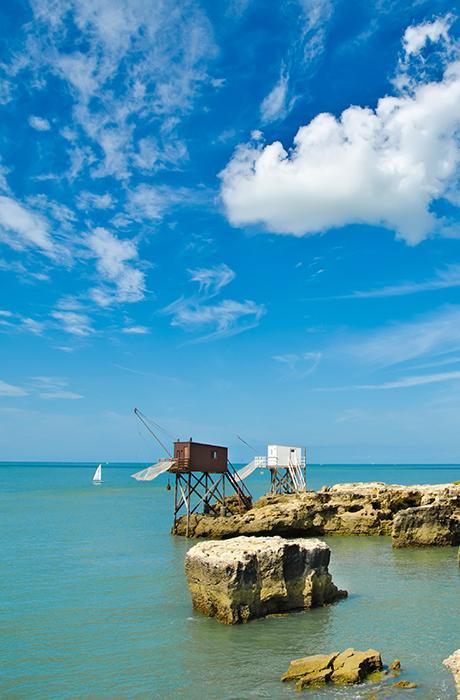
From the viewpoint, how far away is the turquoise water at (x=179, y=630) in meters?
13.9

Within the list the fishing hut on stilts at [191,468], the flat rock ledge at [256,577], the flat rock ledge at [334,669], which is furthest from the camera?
the fishing hut on stilts at [191,468]

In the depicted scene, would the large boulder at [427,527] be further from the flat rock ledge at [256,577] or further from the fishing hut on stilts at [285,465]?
the fishing hut on stilts at [285,465]

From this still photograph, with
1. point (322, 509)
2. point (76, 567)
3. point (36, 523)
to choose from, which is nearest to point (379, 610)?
A: point (76, 567)

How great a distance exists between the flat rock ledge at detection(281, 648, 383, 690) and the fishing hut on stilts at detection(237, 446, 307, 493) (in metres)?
39.1

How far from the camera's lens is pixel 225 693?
1313cm

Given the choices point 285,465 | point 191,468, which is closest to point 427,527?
point 191,468

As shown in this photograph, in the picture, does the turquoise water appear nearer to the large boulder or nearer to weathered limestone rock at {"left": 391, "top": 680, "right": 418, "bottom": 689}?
weathered limestone rock at {"left": 391, "top": 680, "right": 418, "bottom": 689}

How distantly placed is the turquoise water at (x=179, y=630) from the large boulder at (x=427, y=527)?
1.11 m

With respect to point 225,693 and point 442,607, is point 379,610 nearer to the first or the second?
point 442,607

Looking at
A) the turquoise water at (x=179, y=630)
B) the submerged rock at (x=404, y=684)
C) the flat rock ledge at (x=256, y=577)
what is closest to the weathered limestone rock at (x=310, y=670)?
the turquoise water at (x=179, y=630)

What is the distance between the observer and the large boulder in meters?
31.9

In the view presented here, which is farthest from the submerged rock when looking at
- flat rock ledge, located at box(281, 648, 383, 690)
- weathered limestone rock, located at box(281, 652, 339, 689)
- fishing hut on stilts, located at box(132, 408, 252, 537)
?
fishing hut on stilts, located at box(132, 408, 252, 537)

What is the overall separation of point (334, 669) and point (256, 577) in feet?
16.2

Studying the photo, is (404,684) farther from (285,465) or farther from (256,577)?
(285,465)
